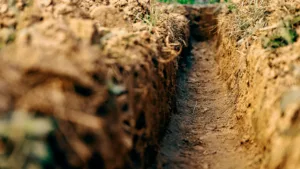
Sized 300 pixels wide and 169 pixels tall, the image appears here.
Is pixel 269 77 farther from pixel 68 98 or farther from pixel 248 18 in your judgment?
pixel 68 98

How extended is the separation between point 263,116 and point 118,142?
102cm

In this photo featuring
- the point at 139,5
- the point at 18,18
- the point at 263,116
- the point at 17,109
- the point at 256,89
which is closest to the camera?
the point at 17,109

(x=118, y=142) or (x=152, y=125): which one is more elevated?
(x=118, y=142)

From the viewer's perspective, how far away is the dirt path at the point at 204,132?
2.18 m

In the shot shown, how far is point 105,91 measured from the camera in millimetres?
1419

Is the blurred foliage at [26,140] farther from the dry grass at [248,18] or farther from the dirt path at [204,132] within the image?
the dry grass at [248,18]

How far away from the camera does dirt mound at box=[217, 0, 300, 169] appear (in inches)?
65.2

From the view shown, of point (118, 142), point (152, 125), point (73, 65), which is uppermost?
point (73, 65)

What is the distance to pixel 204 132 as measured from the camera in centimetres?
266

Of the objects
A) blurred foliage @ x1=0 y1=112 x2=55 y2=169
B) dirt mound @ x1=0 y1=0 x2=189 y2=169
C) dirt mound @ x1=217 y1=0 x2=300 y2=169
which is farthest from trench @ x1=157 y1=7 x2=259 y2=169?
blurred foliage @ x1=0 y1=112 x2=55 y2=169

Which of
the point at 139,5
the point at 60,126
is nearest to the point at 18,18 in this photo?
the point at 60,126

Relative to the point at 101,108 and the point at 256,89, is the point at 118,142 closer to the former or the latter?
the point at 101,108

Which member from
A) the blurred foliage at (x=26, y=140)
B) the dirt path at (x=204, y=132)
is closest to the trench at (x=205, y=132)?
the dirt path at (x=204, y=132)

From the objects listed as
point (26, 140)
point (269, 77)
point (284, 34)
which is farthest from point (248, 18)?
point (26, 140)
